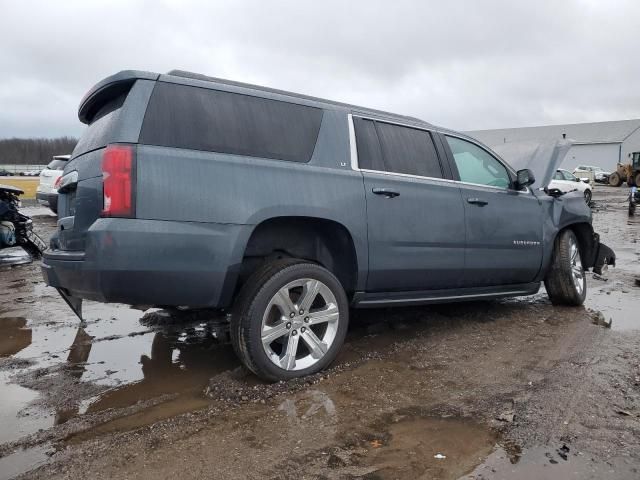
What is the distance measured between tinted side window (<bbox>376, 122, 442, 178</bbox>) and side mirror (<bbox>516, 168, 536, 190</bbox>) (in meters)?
1.07

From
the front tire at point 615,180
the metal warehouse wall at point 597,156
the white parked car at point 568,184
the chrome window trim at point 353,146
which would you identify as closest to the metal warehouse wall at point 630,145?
the metal warehouse wall at point 597,156

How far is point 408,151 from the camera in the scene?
4.21 m

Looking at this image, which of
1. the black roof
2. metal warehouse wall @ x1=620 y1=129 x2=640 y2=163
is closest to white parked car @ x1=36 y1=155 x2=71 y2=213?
the black roof

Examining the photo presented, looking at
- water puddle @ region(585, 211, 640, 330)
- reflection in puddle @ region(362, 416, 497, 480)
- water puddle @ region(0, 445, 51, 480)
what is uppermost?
water puddle @ region(0, 445, 51, 480)

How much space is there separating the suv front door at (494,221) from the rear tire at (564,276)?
420 mm

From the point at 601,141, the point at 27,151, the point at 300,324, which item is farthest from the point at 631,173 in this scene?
the point at 27,151

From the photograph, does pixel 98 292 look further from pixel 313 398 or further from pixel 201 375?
pixel 313 398

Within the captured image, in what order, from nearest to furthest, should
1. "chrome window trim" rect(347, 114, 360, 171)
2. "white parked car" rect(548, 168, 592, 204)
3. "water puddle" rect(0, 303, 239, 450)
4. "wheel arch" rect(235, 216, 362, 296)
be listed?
"water puddle" rect(0, 303, 239, 450), "wheel arch" rect(235, 216, 362, 296), "chrome window trim" rect(347, 114, 360, 171), "white parked car" rect(548, 168, 592, 204)

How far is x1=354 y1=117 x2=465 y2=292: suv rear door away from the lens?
3814 millimetres

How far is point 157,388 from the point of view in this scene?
3.37m

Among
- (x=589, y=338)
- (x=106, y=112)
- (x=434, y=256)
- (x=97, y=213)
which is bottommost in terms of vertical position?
(x=589, y=338)

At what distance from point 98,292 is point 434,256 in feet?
7.95

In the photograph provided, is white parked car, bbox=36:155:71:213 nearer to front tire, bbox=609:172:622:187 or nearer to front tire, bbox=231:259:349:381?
front tire, bbox=231:259:349:381

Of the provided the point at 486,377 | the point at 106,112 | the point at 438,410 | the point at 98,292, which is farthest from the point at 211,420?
the point at 106,112
